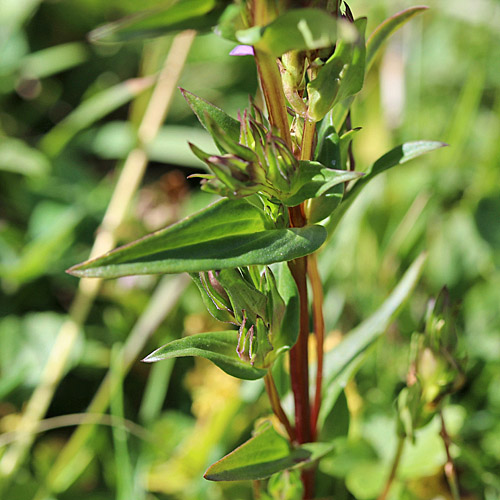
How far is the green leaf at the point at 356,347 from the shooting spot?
0.69 metres

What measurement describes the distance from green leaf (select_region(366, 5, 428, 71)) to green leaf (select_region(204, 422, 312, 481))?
0.38 m

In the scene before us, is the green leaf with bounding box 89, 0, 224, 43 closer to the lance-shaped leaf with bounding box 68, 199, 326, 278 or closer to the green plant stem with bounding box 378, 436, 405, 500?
the lance-shaped leaf with bounding box 68, 199, 326, 278

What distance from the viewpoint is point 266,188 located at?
47 centimetres

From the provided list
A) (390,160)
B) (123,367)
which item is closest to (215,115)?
(390,160)

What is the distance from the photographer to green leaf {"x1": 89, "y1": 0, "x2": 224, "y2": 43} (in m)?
0.42

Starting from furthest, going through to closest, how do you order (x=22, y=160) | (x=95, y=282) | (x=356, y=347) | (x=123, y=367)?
(x=22, y=160)
(x=95, y=282)
(x=123, y=367)
(x=356, y=347)

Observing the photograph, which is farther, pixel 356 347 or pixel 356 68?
pixel 356 347

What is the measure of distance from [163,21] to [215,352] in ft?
0.94

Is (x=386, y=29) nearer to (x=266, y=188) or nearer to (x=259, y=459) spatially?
(x=266, y=188)

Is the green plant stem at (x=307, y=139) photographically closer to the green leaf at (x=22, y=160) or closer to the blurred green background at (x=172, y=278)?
the blurred green background at (x=172, y=278)

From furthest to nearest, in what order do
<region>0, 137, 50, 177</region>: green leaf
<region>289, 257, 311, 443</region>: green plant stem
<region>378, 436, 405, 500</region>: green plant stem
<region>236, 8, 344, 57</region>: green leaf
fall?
1. <region>0, 137, 50, 177</region>: green leaf
2. <region>378, 436, 405, 500</region>: green plant stem
3. <region>289, 257, 311, 443</region>: green plant stem
4. <region>236, 8, 344, 57</region>: green leaf

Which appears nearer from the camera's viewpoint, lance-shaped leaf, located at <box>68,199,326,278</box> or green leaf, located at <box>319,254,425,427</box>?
lance-shaped leaf, located at <box>68,199,326,278</box>

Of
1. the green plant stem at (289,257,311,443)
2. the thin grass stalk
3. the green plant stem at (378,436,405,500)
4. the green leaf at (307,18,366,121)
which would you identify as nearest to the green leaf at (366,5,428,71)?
the green leaf at (307,18,366,121)

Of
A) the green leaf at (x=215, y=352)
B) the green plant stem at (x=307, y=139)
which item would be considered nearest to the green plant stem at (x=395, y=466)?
the green leaf at (x=215, y=352)
